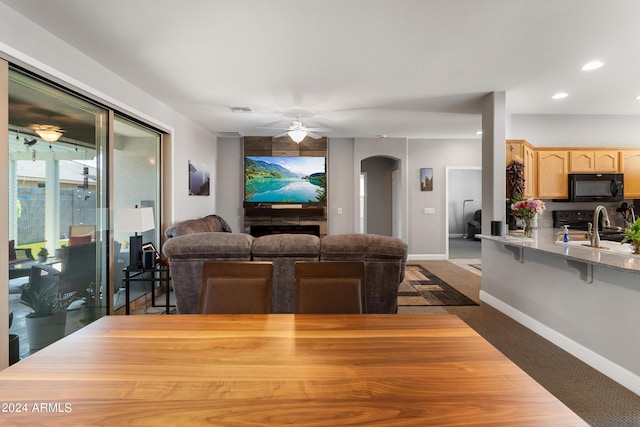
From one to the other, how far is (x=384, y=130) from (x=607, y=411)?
4869 mm

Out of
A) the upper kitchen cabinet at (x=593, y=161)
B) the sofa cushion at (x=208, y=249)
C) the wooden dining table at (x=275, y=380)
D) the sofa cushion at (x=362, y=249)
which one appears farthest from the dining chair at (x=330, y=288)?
the upper kitchen cabinet at (x=593, y=161)

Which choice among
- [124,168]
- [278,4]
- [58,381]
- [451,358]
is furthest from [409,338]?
[124,168]

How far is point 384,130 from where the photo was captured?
19.1 feet

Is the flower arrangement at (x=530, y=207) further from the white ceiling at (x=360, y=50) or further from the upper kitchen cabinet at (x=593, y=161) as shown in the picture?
the upper kitchen cabinet at (x=593, y=161)

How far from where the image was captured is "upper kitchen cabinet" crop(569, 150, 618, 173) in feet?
14.4

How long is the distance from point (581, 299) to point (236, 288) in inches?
109

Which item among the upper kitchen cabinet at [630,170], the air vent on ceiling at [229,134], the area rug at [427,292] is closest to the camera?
the area rug at [427,292]

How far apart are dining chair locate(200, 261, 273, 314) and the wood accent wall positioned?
4663mm

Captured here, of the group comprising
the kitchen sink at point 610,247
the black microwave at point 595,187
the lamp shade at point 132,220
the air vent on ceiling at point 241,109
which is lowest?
the kitchen sink at point 610,247

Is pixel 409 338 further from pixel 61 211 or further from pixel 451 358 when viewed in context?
pixel 61 211

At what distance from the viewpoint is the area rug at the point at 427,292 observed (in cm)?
391

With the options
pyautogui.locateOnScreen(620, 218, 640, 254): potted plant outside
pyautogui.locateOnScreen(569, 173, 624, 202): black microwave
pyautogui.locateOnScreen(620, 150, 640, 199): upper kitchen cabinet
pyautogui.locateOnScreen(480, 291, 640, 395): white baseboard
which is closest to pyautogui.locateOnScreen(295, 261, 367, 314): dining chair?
pyautogui.locateOnScreen(480, 291, 640, 395): white baseboard

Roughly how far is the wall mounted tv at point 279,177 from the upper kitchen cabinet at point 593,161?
162 inches

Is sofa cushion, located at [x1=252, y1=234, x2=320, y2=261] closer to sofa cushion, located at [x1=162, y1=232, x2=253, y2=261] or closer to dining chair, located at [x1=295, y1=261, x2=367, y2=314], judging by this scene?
sofa cushion, located at [x1=162, y1=232, x2=253, y2=261]
